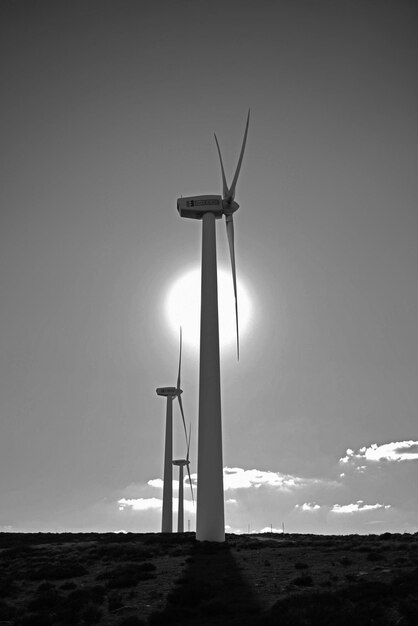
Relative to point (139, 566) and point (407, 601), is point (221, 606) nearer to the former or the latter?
point (407, 601)

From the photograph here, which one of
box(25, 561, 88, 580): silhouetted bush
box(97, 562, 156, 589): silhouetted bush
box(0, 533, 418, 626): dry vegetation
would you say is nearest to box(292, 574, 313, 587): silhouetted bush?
box(0, 533, 418, 626): dry vegetation

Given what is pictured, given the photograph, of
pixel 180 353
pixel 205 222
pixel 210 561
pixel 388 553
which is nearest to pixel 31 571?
pixel 210 561

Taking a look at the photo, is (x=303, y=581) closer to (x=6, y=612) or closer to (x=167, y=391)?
(x=6, y=612)

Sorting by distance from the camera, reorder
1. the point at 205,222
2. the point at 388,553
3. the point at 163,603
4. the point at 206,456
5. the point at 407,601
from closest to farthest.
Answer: the point at 407,601, the point at 163,603, the point at 388,553, the point at 206,456, the point at 205,222

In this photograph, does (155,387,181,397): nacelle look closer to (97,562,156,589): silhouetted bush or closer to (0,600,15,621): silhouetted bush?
(97,562,156,589): silhouetted bush

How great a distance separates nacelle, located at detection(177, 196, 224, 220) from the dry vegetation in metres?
32.0

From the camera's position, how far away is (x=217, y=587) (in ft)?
76.7

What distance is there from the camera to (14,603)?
23500mm

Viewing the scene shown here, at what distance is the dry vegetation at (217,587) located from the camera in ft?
60.4

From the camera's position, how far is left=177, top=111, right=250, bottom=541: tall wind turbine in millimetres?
40375

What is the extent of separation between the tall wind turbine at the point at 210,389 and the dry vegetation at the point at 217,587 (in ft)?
9.67

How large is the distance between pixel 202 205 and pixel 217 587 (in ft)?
128

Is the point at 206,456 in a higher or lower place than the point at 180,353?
lower

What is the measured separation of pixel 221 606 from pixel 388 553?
17.3 meters
